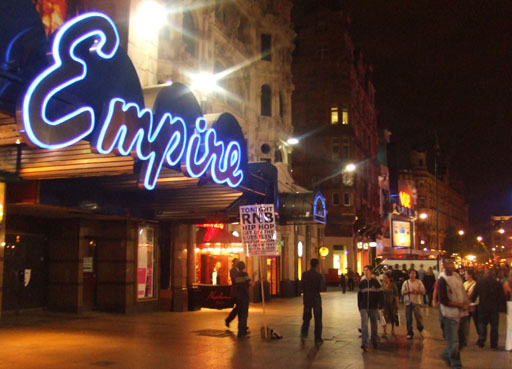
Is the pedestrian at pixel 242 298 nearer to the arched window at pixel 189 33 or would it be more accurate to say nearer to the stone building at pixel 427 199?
the arched window at pixel 189 33

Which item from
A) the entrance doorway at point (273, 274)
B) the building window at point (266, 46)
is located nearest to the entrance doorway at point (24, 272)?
the entrance doorway at point (273, 274)

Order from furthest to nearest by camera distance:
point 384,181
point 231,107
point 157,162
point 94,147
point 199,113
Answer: point 384,181 → point 231,107 → point 199,113 → point 157,162 → point 94,147

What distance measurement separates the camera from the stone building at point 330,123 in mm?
51906

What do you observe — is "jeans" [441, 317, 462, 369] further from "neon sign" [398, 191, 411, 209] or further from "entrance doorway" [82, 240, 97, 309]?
"neon sign" [398, 191, 411, 209]

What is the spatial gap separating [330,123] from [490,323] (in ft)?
129

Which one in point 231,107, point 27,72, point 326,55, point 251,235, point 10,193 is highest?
point 326,55

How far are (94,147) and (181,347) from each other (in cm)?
516

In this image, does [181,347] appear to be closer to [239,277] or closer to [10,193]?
[239,277]

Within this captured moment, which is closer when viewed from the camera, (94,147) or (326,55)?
(94,147)

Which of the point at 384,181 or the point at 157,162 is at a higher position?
the point at 384,181

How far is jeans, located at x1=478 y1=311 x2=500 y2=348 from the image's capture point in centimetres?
1388

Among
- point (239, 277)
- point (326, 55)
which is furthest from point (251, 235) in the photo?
point (326, 55)

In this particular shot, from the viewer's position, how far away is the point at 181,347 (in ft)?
42.4

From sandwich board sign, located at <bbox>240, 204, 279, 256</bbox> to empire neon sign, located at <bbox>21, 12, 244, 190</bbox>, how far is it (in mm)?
1389
